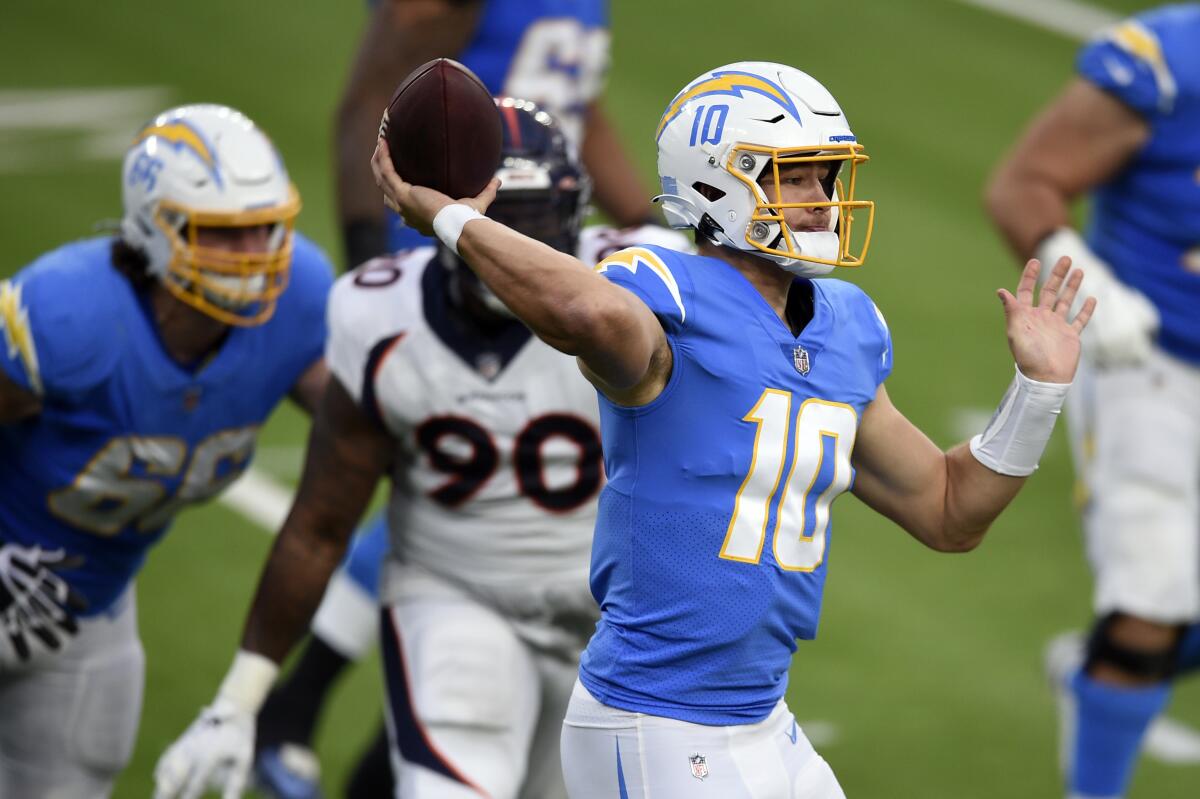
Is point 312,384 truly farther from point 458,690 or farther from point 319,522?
point 458,690

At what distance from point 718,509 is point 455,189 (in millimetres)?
703

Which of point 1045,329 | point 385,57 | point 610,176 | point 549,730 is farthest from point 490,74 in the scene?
point 1045,329

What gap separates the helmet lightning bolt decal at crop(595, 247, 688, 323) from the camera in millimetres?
3406

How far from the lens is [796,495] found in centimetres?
357

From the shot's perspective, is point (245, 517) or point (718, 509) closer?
point (718, 509)

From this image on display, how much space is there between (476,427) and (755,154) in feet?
3.87

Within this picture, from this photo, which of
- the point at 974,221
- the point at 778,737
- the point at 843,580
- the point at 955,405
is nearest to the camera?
the point at 778,737

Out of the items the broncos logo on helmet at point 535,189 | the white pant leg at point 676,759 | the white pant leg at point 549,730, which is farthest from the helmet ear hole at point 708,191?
the white pant leg at point 549,730

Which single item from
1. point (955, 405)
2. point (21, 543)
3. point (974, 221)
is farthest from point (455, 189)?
point (974, 221)

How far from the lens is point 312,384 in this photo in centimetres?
483

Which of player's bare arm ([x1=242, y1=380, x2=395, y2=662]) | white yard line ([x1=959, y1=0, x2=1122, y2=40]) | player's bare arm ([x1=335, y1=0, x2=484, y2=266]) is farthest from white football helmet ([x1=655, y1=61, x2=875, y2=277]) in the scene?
white yard line ([x1=959, y1=0, x2=1122, y2=40])

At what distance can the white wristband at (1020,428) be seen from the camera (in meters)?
3.58

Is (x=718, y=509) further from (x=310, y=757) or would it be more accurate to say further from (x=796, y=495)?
(x=310, y=757)

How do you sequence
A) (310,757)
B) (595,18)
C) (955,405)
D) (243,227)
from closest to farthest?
(243,227), (310,757), (595,18), (955,405)
